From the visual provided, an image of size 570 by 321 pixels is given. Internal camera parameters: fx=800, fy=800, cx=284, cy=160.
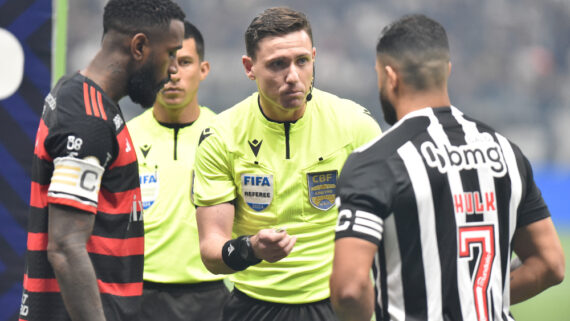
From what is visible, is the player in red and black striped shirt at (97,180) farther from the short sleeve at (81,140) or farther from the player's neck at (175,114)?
the player's neck at (175,114)

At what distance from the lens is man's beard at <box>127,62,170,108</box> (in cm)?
311

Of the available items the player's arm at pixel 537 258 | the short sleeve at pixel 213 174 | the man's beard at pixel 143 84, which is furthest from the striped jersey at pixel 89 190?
the player's arm at pixel 537 258

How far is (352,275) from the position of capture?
8.16 feet

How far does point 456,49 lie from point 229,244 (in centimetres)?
1313

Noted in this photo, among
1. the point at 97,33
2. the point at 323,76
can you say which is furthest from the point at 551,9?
the point at 97,33

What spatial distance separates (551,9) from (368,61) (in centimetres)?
380

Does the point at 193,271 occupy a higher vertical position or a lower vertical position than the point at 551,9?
lower

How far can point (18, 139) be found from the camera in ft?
17.0

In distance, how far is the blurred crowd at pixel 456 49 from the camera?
1504 cm

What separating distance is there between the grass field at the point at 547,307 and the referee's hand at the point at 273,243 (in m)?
5.26

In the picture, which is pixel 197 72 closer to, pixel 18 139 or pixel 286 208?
pixel 18 139

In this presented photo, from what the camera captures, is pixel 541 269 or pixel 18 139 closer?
pixel 541 269

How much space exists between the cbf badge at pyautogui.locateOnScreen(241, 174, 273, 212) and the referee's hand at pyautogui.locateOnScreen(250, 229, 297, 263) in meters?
0.54

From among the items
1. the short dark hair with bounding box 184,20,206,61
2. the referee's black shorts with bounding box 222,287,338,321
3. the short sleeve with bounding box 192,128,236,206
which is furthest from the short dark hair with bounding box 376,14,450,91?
the short dark hair with bounding box 184,20,206,61
